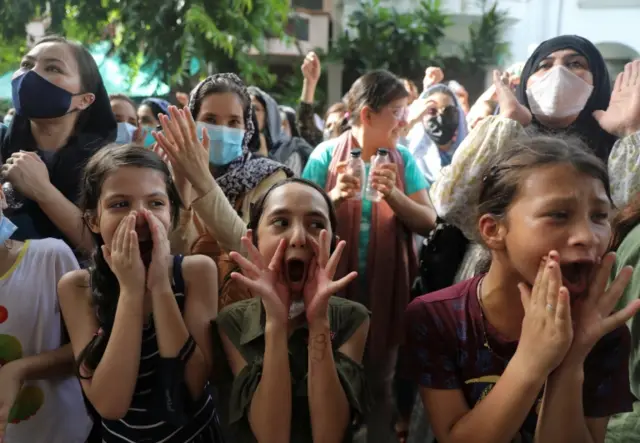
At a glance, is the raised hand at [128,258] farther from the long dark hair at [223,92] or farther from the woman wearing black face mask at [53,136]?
the long dark hair at [223,92]

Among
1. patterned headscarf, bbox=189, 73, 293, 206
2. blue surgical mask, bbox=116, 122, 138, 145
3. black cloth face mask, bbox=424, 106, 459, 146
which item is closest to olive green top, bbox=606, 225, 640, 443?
patterned headscarf, bbox=189, 73, 293, 206

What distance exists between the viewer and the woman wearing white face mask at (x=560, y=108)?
2031 millimetres

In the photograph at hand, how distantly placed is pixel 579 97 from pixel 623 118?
234mm

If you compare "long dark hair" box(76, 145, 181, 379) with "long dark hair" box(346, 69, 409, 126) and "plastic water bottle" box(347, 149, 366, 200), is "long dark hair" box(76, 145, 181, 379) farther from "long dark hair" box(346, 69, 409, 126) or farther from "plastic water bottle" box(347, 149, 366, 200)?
"long dark hair" box(346, 69, 409, 126)

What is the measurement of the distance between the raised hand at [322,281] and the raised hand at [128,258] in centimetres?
46

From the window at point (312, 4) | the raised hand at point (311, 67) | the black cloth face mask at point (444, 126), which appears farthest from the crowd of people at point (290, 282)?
the window at point (312, 4)

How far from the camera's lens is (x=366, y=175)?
284 cm

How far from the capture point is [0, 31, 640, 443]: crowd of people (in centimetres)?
138

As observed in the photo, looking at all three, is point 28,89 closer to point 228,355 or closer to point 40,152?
point 40,152

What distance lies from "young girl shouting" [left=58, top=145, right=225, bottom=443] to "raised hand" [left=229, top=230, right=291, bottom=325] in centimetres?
28

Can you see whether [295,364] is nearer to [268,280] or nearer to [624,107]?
[268,280]

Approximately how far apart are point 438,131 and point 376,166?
187 centimetres

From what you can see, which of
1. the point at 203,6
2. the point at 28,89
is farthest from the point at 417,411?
the point at 203,6

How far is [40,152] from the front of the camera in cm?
225
